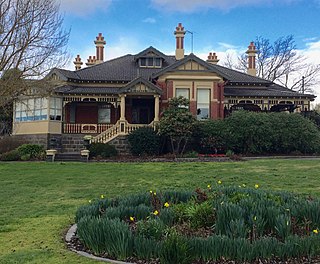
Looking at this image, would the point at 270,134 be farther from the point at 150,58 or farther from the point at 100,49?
the point at 100,49

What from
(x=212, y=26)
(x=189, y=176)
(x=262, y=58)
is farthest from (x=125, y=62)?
(x=262, y=58)

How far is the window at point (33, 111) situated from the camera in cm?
2620

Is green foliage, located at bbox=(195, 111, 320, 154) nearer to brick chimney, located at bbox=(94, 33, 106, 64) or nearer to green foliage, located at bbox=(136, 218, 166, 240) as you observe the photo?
brick chimney, located at bbox=(94, 33, 106, 64)

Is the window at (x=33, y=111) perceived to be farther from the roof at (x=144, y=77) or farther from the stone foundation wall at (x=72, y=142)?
the stone foundation wall at (x=72, y=142)

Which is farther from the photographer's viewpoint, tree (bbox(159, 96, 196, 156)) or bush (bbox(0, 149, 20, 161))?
bush (bbox(0, 149, 20, 161))

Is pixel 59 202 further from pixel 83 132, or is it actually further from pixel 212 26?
pixel 83 132

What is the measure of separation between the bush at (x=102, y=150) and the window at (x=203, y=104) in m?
7.13

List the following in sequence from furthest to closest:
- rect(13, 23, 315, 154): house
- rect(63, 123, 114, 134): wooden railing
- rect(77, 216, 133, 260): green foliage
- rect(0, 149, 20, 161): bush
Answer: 1. rect(63, 123, 114, 134): wooden railing
2. rect(13, 23, 315, 154): house
3. rect(0, 149, 20, 161): bush
4. rect(77, 216, 133, 260): green foliage

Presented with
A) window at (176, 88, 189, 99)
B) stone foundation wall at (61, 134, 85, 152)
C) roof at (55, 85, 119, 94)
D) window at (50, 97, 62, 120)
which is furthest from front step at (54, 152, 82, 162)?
window at (176, 88, 189, 99)

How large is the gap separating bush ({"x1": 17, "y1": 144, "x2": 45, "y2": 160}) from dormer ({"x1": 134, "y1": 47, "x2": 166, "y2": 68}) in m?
12.1

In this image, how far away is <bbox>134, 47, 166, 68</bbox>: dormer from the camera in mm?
30625

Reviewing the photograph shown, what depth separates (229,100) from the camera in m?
27.4

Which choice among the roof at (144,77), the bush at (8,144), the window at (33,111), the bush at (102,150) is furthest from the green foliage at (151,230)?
the bush at (8,144)

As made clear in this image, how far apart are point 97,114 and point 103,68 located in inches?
181
